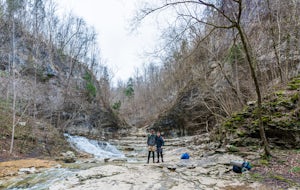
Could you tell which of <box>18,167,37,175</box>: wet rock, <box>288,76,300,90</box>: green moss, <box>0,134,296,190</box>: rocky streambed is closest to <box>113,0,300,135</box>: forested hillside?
<box>288,76,300,90</box>: green moss

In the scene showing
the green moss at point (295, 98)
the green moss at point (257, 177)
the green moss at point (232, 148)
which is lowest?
the green moss at point (257, 177)

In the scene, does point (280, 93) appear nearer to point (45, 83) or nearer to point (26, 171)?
point (26, 171)

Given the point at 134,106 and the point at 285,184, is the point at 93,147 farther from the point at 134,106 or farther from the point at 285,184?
the point at 134,106

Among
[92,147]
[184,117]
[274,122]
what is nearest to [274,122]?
[274,122]

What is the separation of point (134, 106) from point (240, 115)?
37.2 meters

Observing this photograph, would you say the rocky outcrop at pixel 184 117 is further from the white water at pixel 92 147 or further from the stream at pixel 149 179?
the stream at pixel 149 179

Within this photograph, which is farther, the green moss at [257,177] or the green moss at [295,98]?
the green moss at [295,98]

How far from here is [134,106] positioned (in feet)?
149

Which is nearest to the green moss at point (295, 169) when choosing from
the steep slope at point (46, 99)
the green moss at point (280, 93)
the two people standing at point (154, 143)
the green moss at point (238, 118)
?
the green moss at point (238, 118)

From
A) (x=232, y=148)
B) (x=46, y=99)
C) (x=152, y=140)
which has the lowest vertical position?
(x=232, y=148)

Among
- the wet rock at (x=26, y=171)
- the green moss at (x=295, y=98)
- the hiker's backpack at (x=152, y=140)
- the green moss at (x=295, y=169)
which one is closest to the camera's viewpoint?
the green moss at (x=295, y=169)

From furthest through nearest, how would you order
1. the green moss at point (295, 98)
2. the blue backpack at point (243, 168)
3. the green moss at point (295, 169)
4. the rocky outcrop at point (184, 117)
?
1. the rocky outcrop at point (184, 117)
2. the green moss at point (295, 98)
3. the blue backpack at point (243, 168)
4. the green moss at point (295, 169)

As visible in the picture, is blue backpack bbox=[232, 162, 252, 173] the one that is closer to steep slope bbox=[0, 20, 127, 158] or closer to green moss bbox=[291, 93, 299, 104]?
green moss bbox=[291, 93, 299, 104]

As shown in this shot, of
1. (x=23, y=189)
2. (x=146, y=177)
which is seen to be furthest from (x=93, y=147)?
(x=146, y=177)
